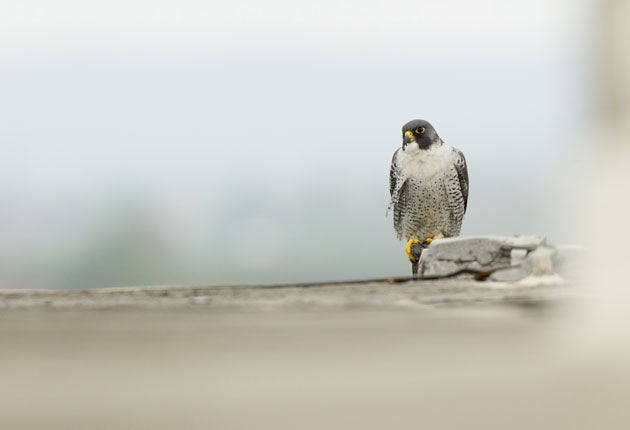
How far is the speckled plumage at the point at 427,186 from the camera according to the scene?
21.4ft

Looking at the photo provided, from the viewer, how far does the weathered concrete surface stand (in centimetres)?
191

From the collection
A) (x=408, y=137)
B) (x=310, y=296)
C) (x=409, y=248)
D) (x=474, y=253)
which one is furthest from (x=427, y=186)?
(x=310, y=296)

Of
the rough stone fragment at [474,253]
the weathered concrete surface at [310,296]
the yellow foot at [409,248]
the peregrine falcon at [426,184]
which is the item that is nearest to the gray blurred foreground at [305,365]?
the weathered concrete surface at [310,296]

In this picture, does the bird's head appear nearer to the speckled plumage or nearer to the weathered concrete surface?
the speckled plumage

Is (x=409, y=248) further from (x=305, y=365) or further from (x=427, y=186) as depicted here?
(x=305, y=365)

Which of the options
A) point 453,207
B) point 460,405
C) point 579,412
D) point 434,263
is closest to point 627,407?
point 579,412

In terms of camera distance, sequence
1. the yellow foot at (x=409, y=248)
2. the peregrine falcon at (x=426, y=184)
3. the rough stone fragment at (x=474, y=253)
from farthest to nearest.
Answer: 1. the peregrine falcon at (x=426, y=184)
2. the yellow foot at (x=409, y=248)
3. the rough stone fragment at (x=474, y=253)

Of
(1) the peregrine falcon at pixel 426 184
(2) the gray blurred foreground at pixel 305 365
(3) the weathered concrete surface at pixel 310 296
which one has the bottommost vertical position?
(2) the gray blurred foreground at pixel 305 365

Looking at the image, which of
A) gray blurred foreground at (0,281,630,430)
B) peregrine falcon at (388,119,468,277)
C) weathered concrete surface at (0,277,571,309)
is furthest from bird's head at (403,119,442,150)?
gray blurred foreground at (0,281,630,430)

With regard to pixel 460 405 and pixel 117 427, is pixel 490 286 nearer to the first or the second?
pixel 460 405

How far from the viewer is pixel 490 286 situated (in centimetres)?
206

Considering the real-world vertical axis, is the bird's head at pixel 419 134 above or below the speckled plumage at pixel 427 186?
above

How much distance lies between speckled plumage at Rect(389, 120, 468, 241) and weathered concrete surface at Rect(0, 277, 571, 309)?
4.38m

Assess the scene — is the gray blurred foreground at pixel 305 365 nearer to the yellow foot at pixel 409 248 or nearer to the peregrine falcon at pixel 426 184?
the yellow foot at pixel 409 248
